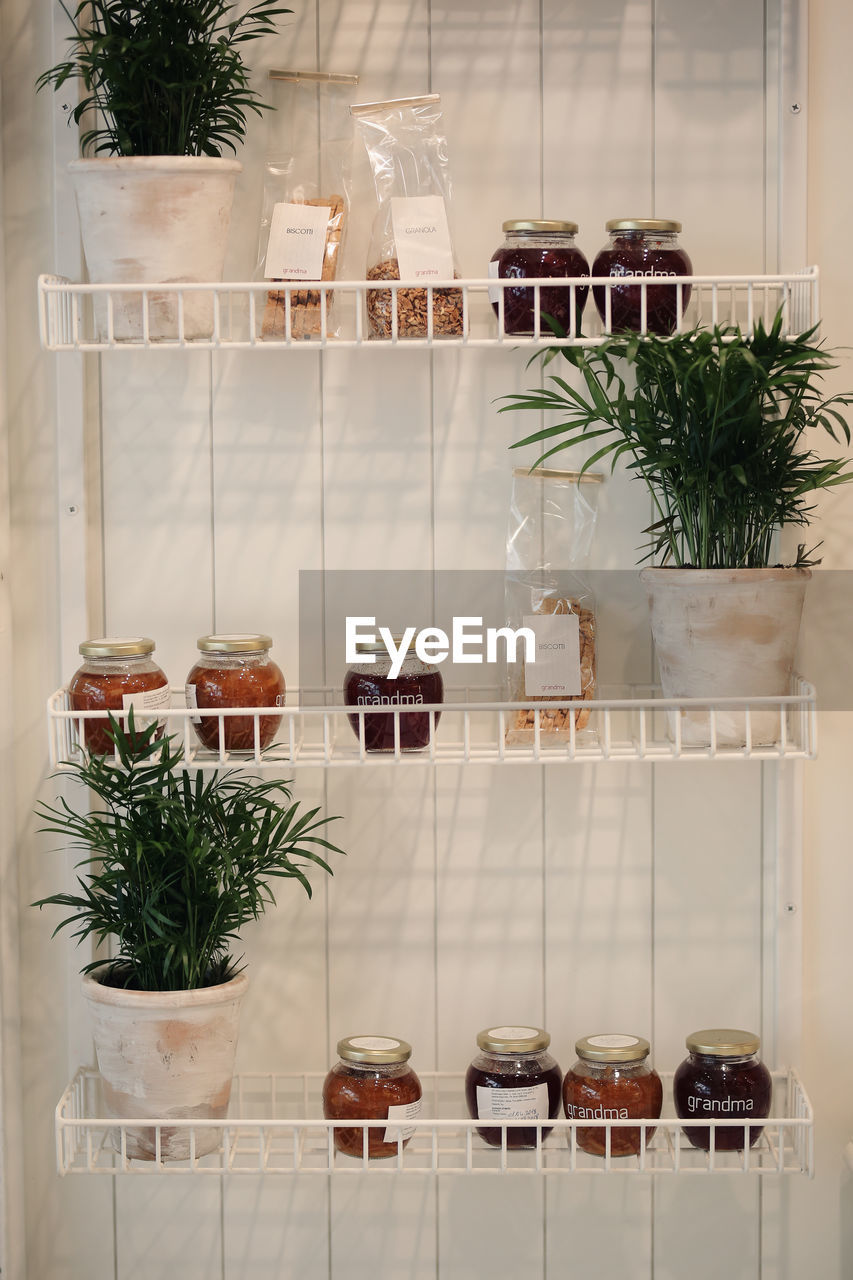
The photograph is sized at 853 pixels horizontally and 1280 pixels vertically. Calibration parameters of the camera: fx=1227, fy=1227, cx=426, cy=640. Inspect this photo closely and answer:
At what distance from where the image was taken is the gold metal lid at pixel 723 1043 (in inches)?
49.7

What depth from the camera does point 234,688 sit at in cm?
124

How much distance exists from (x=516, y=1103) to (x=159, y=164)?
99cm

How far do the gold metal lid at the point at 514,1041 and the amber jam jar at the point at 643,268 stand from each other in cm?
73

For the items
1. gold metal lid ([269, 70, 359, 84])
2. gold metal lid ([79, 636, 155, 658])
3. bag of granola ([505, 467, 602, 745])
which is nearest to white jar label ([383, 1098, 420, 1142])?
bag of granola ([505, 467, 602, 745])

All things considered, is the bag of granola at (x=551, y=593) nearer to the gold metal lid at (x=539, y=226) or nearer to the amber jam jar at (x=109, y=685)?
the gold metal lid at (x=539, y=226)

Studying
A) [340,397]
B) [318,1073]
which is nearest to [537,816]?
[318,1073]

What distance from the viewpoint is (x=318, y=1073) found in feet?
4.68

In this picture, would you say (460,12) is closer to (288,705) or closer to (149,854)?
(288,705)

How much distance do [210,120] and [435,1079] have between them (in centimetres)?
107

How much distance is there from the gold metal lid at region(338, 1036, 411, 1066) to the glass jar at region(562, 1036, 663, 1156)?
7.1 inches

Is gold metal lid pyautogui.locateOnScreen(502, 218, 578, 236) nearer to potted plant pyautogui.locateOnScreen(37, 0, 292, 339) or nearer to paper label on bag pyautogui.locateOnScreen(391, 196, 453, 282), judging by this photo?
paper label on bag pyautogui.locateOnScreen(391, 196, 453, 282)

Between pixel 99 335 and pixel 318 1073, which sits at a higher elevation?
pixel 99 335

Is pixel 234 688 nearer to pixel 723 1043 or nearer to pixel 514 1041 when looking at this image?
pixel 514 1041

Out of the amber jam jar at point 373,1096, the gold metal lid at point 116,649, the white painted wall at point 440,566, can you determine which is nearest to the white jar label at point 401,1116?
the amber jam jar at point 373,1096
